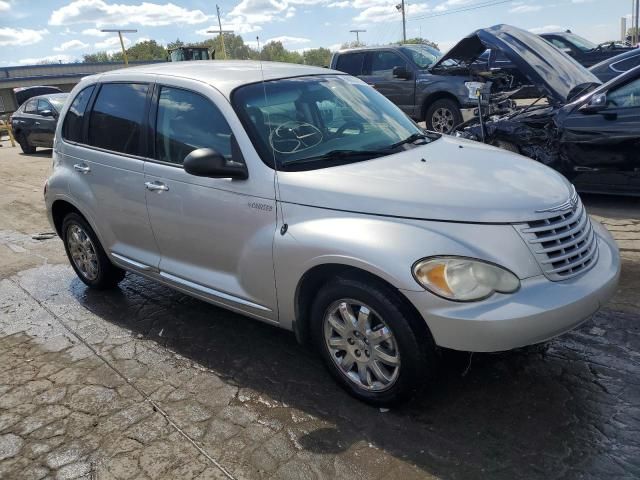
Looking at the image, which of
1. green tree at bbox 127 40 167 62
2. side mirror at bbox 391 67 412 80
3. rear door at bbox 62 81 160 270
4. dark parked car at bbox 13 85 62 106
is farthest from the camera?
green tree at bbox 127 40 167 62

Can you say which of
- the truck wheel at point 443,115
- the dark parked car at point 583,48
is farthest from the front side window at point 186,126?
the dark parked car at point 583,48

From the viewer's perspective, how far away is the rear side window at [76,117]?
4.76 m

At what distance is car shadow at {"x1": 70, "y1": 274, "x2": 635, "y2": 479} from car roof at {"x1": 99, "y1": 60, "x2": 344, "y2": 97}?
1.75 m

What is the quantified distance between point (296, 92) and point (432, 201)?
142 centimetres

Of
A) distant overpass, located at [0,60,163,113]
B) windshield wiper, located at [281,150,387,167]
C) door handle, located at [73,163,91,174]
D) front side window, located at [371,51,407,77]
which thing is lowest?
door handle, located at [73,163,91,174]

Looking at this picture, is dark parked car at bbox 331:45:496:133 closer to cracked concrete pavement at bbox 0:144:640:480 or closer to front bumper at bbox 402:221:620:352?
cracked concrete pavement at bbox 0:144:640:480

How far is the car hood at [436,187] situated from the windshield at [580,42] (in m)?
12.5

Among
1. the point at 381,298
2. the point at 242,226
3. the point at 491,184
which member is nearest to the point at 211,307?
the point at 242,226

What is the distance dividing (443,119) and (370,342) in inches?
366

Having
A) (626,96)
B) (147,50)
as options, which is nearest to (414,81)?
(626,96)

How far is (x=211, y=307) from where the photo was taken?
15.4 ft

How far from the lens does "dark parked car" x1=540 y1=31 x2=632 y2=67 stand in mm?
13789

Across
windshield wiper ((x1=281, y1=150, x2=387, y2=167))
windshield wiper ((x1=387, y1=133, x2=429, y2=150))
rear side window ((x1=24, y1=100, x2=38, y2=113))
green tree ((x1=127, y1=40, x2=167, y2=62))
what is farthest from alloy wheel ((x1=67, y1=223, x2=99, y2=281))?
green tree ((x1=127, y1=40, x2=167, y2=62))

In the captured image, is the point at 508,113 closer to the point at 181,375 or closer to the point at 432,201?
the point at 432,201
